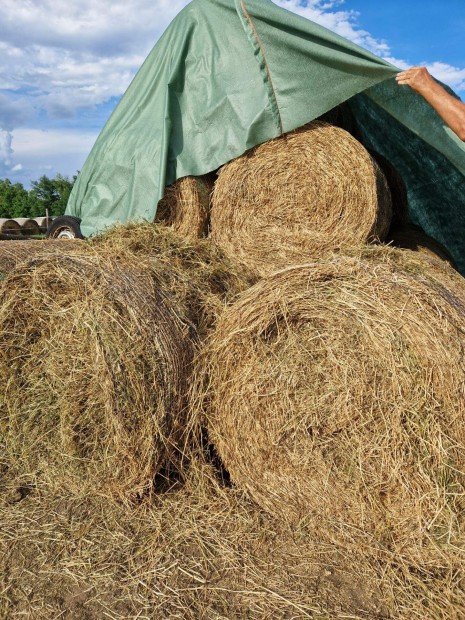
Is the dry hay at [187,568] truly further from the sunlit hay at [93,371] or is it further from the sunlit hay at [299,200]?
the sunlit hay at [299,200]

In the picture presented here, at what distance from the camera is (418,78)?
3.33 meters

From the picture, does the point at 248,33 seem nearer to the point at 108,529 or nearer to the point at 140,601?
the point at 108,529

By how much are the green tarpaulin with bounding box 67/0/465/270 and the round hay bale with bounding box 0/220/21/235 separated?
40.4 ft

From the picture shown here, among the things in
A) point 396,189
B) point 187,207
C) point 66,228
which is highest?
point 396,189

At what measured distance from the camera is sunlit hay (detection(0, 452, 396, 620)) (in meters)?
2.25

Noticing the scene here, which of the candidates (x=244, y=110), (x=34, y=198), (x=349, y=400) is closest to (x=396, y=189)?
(x=244, y=110)

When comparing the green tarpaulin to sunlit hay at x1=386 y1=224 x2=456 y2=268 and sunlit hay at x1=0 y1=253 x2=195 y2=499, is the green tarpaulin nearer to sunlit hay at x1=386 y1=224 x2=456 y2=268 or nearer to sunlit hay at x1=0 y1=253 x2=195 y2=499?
sunlit hay at x1=386 y1=224 x2=456 y2=268

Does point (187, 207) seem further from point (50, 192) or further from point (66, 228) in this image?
point (50, 192)

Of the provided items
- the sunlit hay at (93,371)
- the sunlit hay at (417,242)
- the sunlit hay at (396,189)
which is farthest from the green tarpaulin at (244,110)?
the sunlit hay at (93,371)

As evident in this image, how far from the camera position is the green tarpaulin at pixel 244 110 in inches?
159

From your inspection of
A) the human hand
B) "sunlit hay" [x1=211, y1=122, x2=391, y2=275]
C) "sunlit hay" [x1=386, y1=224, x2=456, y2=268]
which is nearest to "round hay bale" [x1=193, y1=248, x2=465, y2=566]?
"sunlit hay" [x1=211, y1=122, x2=391, y2=275]

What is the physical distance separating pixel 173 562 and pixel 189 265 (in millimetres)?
1873

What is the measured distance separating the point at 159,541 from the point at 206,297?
1369 mm

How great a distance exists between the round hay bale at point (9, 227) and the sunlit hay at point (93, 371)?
47.2 feet
